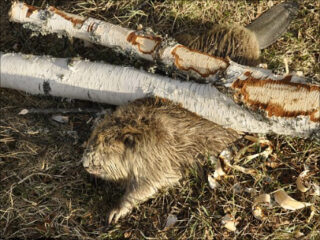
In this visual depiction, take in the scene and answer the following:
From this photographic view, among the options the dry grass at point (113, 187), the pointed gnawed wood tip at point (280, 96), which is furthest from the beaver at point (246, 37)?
the pointed gnawed wood tip at point (280, 96)

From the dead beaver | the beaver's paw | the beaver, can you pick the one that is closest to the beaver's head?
the dead beaver

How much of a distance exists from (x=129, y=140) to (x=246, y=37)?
3.84ft

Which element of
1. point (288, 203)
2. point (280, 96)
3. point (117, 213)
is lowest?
point (117, 213)

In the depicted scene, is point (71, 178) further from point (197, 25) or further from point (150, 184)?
point (197, 25)

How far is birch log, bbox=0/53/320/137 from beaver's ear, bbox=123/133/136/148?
1.05 ft

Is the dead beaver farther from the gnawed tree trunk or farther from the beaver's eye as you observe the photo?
the gnawed tree trunk

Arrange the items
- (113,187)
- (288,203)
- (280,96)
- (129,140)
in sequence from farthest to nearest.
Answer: (113,187) → (129,140) → (288,203) → (280,96)

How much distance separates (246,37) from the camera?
2756 mm

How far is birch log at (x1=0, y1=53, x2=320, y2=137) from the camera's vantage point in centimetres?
229

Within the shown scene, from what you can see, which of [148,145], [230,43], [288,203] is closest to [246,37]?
[230,43]

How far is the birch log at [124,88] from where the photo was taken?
2.29 metres

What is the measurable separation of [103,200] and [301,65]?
1892mm

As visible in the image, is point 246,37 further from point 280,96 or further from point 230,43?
point 280,96

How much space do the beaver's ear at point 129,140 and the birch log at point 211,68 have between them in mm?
552
